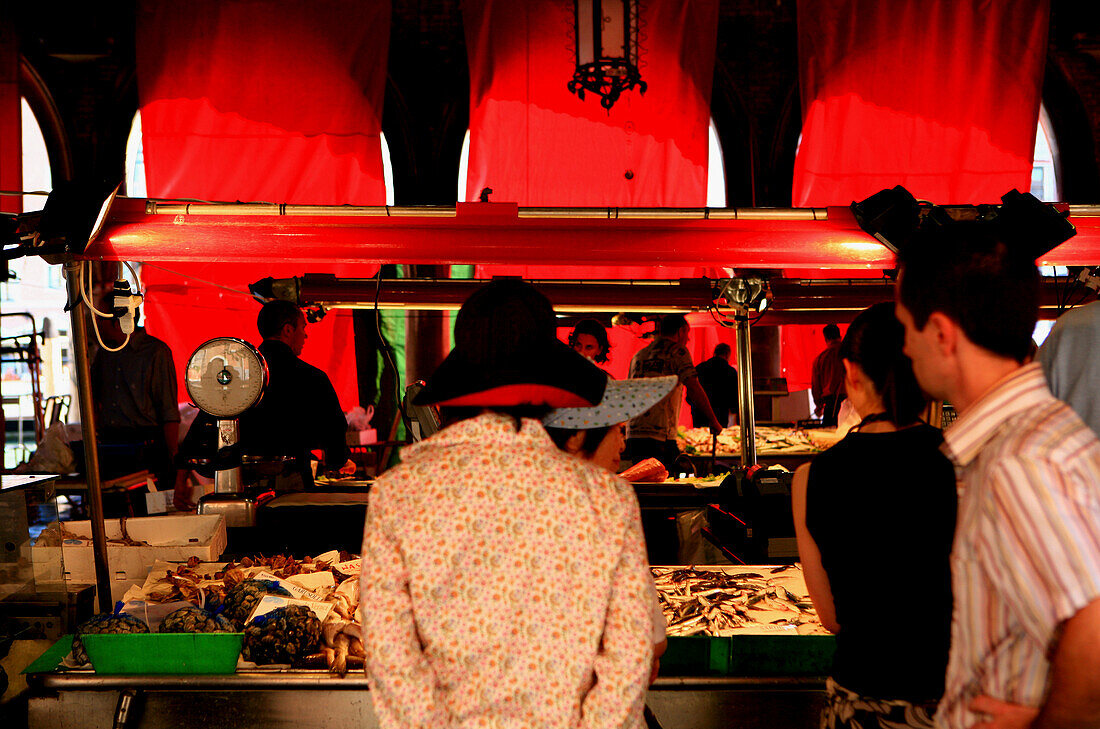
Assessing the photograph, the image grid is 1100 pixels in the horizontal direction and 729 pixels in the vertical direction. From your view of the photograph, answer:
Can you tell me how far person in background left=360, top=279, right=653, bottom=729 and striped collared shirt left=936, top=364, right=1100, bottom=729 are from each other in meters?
0.48

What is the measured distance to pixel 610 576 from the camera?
4.13 ft

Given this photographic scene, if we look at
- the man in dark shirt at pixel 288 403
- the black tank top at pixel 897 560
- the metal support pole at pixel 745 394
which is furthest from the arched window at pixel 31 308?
the black tank top at pixel 897 560

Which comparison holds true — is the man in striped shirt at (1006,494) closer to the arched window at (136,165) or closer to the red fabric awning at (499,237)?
the red fabric awning at (499,237)

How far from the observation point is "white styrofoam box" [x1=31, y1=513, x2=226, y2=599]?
2.66 meters

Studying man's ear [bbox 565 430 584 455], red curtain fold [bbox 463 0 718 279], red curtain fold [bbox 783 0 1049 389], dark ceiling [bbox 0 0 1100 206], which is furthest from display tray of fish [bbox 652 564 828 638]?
dark ceiling [bbox 0 0 1100 206]

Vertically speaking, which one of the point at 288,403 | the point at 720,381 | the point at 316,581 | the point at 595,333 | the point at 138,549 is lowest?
the point at 316,581

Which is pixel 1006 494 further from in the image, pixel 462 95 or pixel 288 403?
pixel 462 95

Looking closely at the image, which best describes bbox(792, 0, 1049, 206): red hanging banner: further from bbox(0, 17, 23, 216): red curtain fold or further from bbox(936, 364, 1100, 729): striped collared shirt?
bbox(0, 17, 23, 216): red curtain fold

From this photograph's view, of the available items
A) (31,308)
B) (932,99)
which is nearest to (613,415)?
(932,99)

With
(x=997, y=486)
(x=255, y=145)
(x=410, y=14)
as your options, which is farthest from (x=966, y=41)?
(x=997, y=486)

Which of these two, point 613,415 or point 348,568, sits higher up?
point 613,415

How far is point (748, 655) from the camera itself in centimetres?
215

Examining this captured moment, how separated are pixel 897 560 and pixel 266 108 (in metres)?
6.34

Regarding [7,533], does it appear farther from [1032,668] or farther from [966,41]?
[966,41]
